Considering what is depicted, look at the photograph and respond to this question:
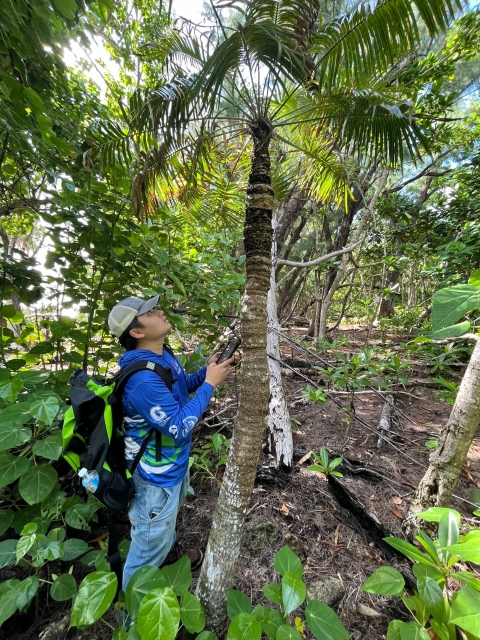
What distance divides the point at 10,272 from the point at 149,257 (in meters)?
0.99

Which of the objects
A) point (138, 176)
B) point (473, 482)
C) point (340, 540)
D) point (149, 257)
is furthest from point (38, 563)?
point (473, 482)

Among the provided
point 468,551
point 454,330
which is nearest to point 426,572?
point 468,551

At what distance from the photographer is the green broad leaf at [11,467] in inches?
55.4

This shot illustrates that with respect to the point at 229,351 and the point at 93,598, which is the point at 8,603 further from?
the point at 229,351

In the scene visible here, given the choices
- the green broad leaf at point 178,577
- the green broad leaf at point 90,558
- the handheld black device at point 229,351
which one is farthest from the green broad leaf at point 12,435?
the handheld black device at point 229,351

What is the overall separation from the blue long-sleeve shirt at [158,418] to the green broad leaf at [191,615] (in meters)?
0.49

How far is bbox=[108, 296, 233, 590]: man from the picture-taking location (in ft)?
4.52

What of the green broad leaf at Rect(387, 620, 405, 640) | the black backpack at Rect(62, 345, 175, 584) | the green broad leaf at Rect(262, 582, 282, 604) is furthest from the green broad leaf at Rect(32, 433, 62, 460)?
the green broad leaf at Rect(387, 620, 405, 640)

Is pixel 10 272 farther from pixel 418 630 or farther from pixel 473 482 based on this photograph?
pixel 473 482

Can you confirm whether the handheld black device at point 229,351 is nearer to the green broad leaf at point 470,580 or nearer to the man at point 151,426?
the man at point 151,426

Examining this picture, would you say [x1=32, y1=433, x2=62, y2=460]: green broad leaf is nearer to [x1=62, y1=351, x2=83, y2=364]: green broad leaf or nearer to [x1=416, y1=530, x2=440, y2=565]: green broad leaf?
[x1=62, y1=351, x2=83, y2=364]: green broad leaf

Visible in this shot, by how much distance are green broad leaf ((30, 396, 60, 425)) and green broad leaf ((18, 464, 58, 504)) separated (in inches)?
16.1

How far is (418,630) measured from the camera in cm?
102

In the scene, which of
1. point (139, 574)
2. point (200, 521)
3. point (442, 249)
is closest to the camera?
point (139, 574)
